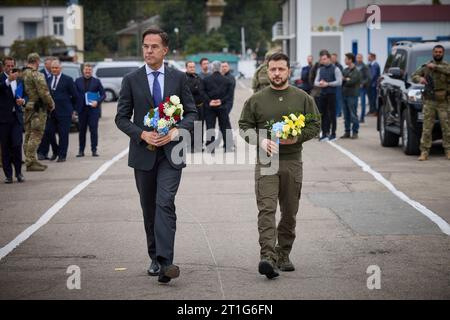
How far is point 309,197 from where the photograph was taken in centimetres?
1362

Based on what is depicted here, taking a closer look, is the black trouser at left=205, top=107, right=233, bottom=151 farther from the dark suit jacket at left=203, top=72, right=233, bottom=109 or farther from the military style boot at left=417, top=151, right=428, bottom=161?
the military style boot at left=417, top=151, right=428, bottom=161

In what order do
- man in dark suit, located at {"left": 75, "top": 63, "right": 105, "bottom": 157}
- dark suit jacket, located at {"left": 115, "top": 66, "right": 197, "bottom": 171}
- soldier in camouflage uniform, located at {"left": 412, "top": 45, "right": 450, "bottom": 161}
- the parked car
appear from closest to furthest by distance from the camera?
dark suit jacket, located at {"left": 115, "top": 66, "right": 197, "bottom": 171} → soldier in camouflage uniform, located at {"left": 412, "top": 45, "right": 450, "bottom": 161} → man in dark suit, located at {"left": 75, "top": 63, "right": 105, "bottom": 157} → the parked car

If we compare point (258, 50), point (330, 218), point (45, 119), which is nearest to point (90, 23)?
point (258, 50)

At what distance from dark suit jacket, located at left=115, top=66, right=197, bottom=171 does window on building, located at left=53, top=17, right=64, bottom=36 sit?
89.2 meters

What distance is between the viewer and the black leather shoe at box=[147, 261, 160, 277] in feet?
28.1

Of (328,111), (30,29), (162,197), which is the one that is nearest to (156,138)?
(162,197)

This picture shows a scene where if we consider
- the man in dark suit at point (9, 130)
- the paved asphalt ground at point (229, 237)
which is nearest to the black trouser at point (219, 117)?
the paved asphalt ground at point (229, 237)

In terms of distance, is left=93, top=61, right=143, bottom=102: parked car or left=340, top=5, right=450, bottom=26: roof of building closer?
left=340, top=5, right=450, bottom=26: roof of building

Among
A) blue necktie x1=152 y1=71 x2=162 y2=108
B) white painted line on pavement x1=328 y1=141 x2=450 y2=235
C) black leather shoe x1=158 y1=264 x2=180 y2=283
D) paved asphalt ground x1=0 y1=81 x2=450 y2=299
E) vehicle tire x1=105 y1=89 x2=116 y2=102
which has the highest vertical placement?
blue necktie x1=152 y1=71 x2=162 y2=108

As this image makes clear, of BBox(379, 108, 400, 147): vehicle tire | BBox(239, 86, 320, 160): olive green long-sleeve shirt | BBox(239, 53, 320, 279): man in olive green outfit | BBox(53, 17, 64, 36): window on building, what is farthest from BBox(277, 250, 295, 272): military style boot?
BBox(53, 17, 64, 36): window on building

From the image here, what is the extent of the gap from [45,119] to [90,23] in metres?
106

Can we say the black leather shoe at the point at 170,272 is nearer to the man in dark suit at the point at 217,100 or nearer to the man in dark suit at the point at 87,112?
the man in dark suit at the point at 87,112

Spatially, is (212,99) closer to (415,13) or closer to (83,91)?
(83,91)

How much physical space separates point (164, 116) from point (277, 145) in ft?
3.33
